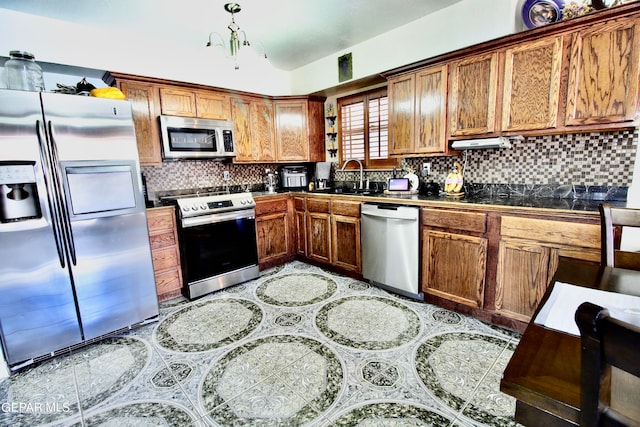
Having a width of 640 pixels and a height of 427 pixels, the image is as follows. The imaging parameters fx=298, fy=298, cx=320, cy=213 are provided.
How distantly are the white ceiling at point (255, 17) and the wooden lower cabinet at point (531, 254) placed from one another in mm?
2093

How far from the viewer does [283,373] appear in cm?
186

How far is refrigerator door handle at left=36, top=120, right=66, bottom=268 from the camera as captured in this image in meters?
1.97

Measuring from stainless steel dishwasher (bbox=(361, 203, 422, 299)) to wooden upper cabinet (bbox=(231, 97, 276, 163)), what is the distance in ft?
5.41

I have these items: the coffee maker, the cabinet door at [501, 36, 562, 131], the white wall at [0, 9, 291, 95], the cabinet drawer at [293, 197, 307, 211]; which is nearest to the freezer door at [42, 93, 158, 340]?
the coffee maker

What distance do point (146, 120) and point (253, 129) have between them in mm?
1203

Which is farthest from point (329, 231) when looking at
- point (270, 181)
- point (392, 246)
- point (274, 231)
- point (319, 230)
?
point (270, 181)

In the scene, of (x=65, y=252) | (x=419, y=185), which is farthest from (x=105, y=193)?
→ (x=419, y=185)

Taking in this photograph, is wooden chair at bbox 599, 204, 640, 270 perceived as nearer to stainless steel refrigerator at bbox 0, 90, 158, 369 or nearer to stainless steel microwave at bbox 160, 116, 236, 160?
stainless steel refrigerator at bbox 0, 90, 158, 369

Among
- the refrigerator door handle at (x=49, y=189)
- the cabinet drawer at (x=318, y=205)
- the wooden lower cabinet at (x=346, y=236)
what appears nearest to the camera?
the refrigerator door handle at (x=49, y=189)

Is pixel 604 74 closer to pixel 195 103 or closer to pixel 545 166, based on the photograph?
pixel 545 166

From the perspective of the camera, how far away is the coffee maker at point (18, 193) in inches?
74.4

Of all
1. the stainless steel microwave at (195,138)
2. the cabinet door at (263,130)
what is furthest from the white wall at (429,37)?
the stainless steel microwave at (195,138)

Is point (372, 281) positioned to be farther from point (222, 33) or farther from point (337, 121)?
point (222, 33)

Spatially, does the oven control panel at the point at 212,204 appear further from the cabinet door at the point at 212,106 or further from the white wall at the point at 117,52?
the white wall at the point at 117,52
